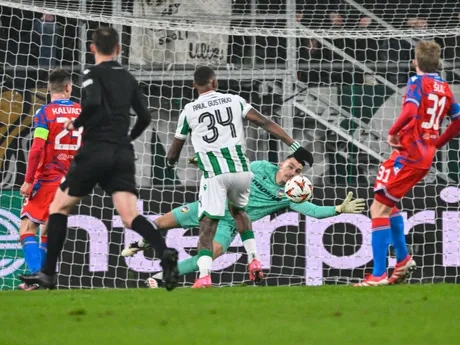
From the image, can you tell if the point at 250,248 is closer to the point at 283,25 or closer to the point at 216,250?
the point at 216,250

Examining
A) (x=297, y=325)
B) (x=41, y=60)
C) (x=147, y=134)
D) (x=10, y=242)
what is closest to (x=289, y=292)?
(x=297, y=325)

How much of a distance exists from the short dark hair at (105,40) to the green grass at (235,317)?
1679mm

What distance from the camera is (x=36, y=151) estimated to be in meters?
9.40

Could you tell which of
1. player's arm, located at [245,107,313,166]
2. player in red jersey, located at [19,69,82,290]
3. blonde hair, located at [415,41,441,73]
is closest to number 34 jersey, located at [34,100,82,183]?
player in red jersey, located at [19,69,82,290]

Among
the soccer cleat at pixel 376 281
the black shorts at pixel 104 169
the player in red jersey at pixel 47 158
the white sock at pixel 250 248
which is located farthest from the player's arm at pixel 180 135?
the soccer cleat at pixel 376 281

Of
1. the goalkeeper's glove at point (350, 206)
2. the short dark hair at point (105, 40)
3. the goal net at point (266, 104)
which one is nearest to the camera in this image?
the short dark hair at point (105, 40)

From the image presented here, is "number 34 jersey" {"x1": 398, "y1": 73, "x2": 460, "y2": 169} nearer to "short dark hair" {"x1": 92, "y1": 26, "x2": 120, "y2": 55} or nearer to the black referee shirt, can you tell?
the black referee shirt

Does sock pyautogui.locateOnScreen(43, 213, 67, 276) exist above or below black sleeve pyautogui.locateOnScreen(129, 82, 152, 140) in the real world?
below

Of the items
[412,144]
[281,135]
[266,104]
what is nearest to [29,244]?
[281,135]

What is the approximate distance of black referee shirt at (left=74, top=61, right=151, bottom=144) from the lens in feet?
22.8

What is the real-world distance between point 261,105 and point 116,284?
3.06 metres

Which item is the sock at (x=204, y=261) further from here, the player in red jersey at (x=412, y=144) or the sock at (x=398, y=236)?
the sock at (x=398, y=236)

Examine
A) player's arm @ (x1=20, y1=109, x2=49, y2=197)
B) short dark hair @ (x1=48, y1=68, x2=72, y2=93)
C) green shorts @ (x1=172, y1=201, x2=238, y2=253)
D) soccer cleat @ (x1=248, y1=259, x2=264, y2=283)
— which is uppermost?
short dark hair @ (x1=48, y1=68, x2=72, y2=93)

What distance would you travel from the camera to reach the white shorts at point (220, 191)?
8.48 metres
